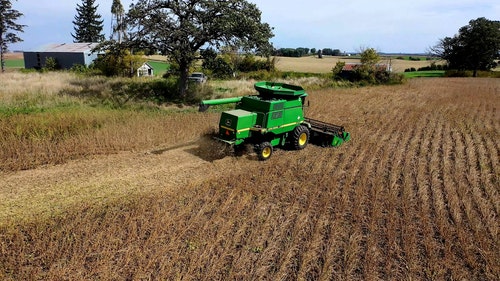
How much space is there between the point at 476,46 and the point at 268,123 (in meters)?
56.0

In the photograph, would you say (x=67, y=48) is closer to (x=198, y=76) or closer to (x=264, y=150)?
(x=198, y=76)

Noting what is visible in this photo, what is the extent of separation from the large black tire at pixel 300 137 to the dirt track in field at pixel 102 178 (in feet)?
5.56

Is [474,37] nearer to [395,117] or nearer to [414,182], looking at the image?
[395,117]

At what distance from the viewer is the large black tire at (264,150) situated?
410 inches

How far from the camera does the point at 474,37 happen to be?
52.1 m

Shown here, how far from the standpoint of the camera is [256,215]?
23.9ft

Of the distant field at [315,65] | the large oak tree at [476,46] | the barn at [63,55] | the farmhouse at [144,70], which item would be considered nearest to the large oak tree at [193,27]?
the farmhouse at [144,70]

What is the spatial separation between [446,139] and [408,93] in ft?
53.4

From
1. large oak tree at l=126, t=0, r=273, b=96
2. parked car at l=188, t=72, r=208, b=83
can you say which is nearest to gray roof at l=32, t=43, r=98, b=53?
parked car at l=188, t=72, r=208, b=83

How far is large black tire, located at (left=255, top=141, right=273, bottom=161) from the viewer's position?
10409 millimetres

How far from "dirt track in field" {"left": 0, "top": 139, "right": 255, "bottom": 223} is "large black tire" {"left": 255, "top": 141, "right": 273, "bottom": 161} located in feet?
1.90

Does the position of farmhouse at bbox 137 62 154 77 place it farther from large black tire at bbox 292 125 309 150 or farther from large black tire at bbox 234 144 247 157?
large black tire at bbox 292 125 309 150

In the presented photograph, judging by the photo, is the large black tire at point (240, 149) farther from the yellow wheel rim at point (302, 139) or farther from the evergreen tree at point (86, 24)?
the evergreen tree at point (86, 24)

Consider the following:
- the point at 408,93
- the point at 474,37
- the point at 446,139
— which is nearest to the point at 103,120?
the point at 446,139
